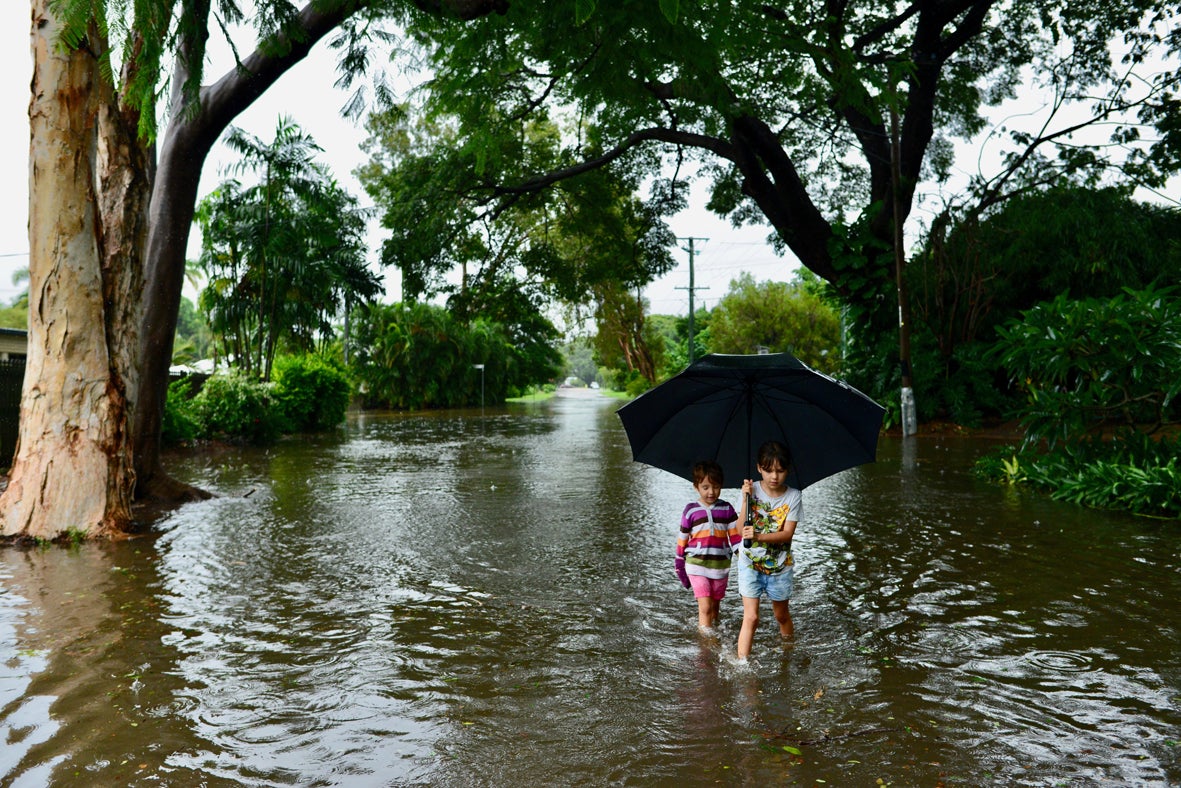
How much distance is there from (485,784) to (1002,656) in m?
2.98

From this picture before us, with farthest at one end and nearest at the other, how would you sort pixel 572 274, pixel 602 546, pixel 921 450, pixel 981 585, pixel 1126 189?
pixel 572 274
pixel 1126 189
pixel 921 450
pixel 602 546
pixel 981 585

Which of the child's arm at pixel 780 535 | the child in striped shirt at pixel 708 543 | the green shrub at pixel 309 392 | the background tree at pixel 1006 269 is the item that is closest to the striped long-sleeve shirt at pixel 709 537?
the child in striped shirt at pixel 708 543

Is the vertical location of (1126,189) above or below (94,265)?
above

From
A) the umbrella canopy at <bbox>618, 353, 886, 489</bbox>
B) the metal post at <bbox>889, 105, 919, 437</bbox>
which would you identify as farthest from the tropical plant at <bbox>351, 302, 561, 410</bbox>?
the umbrella canopy at <bbox>618, 353, 886, 489</bbox>

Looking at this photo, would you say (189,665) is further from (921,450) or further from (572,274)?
(572,274)

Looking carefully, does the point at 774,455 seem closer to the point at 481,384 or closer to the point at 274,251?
the point at 274,251

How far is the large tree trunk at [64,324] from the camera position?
318 inches

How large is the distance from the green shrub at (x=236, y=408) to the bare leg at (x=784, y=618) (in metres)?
16.4

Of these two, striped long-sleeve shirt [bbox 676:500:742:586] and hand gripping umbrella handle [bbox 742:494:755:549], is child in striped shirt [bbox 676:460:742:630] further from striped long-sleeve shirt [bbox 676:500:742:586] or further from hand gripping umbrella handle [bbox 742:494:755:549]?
hand gripping umbrella handle [bbox 742:494:755:549]

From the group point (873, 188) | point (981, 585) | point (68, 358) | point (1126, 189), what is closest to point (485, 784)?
point (981, 585)

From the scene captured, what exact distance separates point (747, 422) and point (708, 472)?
0.48m

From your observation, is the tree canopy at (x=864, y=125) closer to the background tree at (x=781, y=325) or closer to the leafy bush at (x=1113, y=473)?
the leafy bush at (x=1113, y=473)

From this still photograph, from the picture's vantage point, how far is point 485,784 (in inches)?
132

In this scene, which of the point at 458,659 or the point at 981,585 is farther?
the point at 981,585
